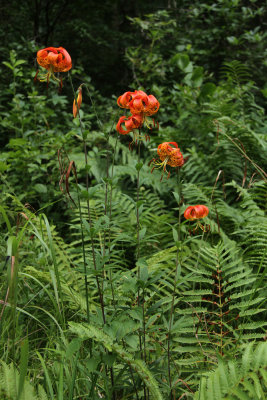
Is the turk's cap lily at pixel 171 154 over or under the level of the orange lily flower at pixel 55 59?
under

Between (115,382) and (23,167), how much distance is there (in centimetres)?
193

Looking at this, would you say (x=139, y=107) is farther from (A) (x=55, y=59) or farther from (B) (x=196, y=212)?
(B) (x=196, y=212)

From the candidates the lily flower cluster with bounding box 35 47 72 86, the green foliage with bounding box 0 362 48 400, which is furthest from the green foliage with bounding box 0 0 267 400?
the lily flower cluster with bounding box 35 47 72 86

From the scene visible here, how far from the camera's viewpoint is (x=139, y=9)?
582cm

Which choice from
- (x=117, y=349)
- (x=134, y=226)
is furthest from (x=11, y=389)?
(x=134, y=226)

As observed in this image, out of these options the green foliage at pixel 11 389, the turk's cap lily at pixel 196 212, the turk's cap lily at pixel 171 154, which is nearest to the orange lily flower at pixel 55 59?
the turk's cap lily at pixel 171 154

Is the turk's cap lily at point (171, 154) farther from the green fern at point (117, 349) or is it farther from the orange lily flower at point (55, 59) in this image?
the green fern at point (117, 349)

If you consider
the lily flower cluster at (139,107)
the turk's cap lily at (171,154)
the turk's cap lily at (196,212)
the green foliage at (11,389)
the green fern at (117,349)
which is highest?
the lily flower cluster at (139,107)

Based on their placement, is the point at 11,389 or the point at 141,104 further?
the point at 141,104

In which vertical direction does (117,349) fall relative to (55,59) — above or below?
below

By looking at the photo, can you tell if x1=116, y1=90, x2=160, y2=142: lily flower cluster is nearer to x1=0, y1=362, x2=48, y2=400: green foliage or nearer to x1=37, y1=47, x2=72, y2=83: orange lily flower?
x1=37, y1=47, x2=72, y2=83: orange lily flower

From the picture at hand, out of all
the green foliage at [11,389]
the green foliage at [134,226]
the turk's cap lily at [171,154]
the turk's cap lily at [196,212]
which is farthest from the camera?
the turk's cap lily at [196,212]

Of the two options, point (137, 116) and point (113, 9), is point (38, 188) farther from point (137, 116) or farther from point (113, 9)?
point (113, 9)

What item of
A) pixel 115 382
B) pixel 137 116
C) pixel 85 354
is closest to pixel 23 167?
pixel 85 354
